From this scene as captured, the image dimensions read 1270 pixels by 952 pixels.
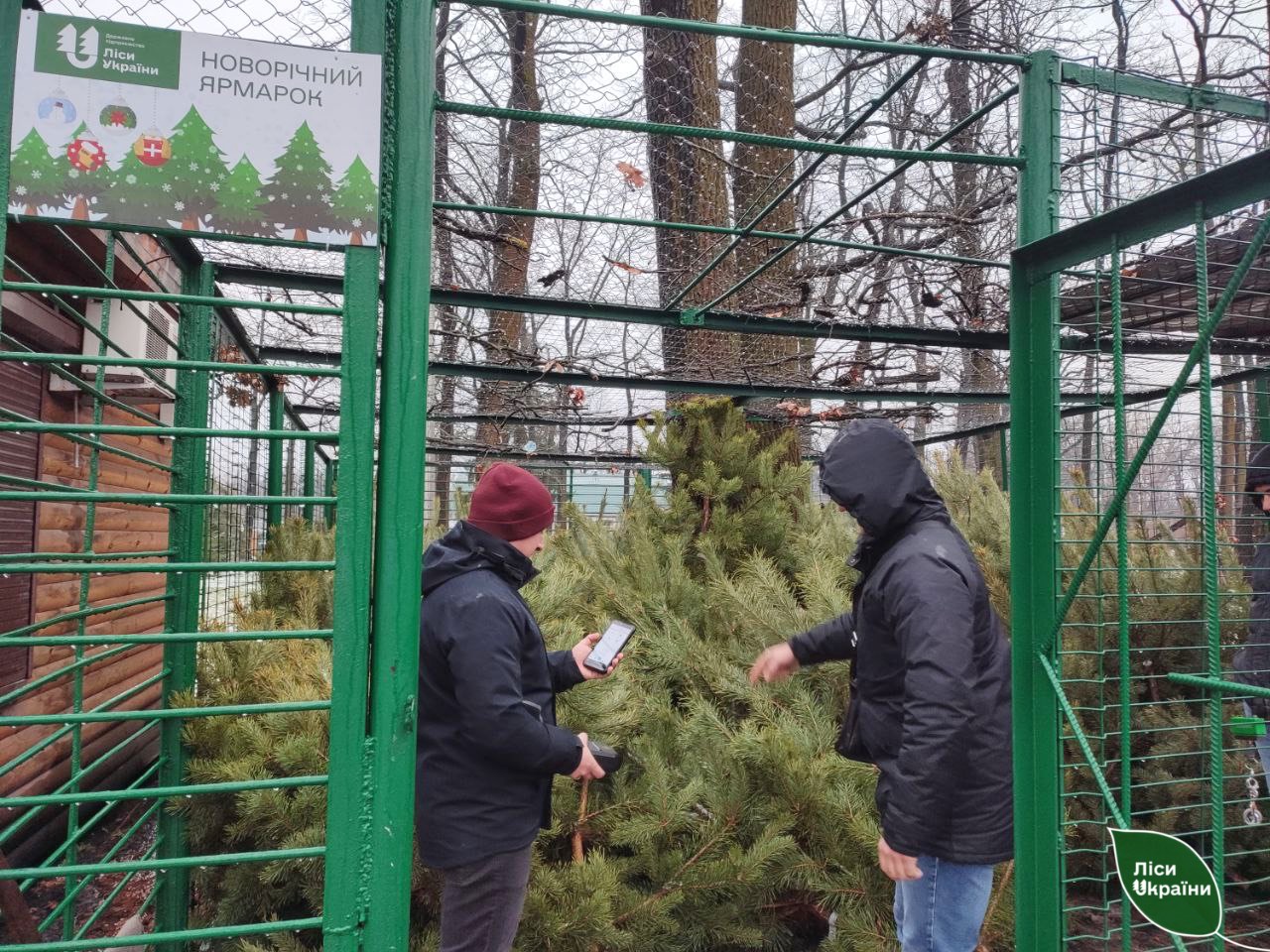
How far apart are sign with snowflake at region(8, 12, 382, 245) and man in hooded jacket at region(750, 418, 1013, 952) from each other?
1.54m

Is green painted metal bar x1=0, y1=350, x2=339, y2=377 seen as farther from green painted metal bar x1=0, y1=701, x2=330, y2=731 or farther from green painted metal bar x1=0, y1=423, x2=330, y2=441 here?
green painted metal bar x1=0, y1=701, x2=330, y2=731

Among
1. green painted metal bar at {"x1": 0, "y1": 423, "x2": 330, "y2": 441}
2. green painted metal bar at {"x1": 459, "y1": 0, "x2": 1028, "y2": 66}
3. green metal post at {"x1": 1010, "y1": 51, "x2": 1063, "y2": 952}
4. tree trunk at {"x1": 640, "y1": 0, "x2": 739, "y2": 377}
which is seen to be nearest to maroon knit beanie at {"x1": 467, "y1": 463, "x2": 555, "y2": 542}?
green painted metal bar at {"x1": 0, "y1": 423, "x2": 330, "y2": 441}

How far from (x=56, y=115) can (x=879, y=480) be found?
210 centimetres

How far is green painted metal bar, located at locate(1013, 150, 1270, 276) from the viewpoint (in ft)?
5.41

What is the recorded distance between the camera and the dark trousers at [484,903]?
228cm

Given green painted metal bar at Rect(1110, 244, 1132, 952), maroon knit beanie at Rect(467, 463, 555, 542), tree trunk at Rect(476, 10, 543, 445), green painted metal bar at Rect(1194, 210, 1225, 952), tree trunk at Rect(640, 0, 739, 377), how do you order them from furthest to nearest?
tree trunk at Rect(640, 0, 739, 377) → tree trunk at Rect(476, 10, 543, 445) → maroon knit beanie at Rect(467, 463, 555, 542) → green painted metal bar at Rect(1110, 244, 1132, 952) → green painted metal bar at Rect(1194, 210, 1225, 952)

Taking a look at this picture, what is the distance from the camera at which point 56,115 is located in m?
1.56

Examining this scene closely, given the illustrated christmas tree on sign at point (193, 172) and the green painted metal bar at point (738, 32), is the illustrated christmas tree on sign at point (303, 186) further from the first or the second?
the green painted metal bar at point (738, 32)

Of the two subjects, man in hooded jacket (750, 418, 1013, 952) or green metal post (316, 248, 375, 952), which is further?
man in hooded jacket (750, 418, 1013, 952)

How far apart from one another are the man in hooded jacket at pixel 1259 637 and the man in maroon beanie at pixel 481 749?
3.14 m

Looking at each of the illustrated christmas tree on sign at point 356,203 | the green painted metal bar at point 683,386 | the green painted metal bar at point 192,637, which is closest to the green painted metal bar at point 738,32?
the illustrated christmas tree on sign at point 356,203

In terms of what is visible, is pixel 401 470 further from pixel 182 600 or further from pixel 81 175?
pixel 182 600

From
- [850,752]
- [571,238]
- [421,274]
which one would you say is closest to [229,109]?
[421,274]

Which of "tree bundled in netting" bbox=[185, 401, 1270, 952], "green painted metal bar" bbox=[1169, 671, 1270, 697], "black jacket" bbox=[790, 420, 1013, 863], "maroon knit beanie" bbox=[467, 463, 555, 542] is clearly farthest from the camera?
"tree bundled in netting" bbox=[185, 401, 1270, 952]
